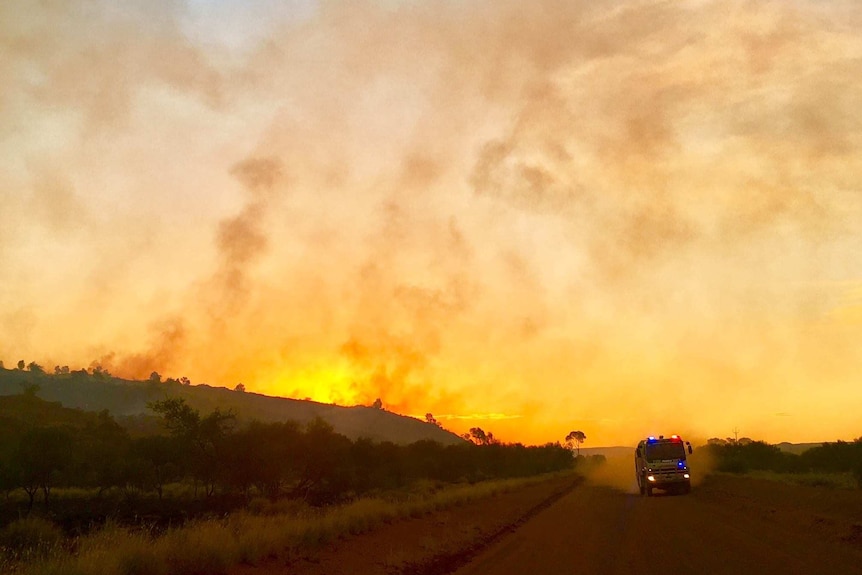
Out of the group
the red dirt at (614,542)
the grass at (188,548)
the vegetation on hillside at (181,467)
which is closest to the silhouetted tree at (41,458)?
the vegetation on hillside at (181,467)

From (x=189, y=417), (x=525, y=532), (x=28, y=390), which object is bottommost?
(x=525, y=532)

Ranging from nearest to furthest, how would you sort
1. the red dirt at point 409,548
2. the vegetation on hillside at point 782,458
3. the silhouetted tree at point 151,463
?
the red dirt at point 409,548 < the silhouetted tree at point 151,463 < the vegetation on hillside at point 782,458

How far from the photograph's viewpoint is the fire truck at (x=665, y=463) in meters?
46.6

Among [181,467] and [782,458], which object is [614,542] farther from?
[782,458]

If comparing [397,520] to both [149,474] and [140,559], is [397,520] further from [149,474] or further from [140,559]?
[149,474]

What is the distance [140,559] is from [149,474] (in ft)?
143

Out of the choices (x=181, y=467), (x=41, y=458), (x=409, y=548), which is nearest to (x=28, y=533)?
(x=409, y=548)

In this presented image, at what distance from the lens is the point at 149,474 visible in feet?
175

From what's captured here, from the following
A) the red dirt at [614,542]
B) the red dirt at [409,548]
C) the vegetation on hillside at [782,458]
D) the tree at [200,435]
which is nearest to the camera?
the red dirt at [614,542]

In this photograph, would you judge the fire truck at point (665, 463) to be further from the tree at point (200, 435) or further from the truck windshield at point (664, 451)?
the tree at point (200, 435)

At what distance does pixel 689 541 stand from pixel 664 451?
27.4 m

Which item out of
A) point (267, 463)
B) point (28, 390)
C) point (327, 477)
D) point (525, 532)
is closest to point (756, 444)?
point (327, 477)

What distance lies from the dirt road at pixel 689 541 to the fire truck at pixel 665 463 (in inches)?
375

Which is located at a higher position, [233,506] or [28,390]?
[28,390]
